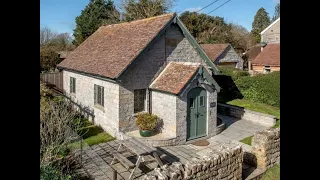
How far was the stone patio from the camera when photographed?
9484mm

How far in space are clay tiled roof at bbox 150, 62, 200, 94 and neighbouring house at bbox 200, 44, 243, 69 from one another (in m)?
18.6

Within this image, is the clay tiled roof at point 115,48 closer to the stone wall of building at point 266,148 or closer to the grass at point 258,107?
the stone wall of building at point 266,148

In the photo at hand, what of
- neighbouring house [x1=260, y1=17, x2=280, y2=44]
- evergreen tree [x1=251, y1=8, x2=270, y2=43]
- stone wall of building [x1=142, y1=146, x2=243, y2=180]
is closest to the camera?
stone wall of building [x1=142, y1=146, x2=243, y2=180]

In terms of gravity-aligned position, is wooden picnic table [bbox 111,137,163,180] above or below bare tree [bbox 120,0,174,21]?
below

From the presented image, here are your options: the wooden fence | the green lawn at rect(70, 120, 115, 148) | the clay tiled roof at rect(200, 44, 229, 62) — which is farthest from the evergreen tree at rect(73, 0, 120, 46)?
the green lawn at rect(70, 120, 115, 148)

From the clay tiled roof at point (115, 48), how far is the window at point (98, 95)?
890 mm

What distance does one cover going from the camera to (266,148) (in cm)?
988

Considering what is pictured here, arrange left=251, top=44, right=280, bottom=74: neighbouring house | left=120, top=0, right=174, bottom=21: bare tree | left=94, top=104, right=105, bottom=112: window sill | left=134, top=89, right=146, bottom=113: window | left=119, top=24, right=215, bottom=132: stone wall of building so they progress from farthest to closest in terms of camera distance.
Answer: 1. left=120, top=0, right=174, bottom=21: bare tree
2. left=251, top=44, right=280, bottom=74: neighbouring house
3. left=94, top=104, right=105, bottom=112: window sill
4. left=134, top=89, right=146, bottom=113: window
5. left=119, top=24, right=215, bottom=132: stone wall of building

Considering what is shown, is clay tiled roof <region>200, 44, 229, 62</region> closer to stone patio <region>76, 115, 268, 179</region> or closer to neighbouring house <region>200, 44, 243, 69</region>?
neighbouring house <region>200, 44, 243, 69</region>

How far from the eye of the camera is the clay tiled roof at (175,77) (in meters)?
12.7
